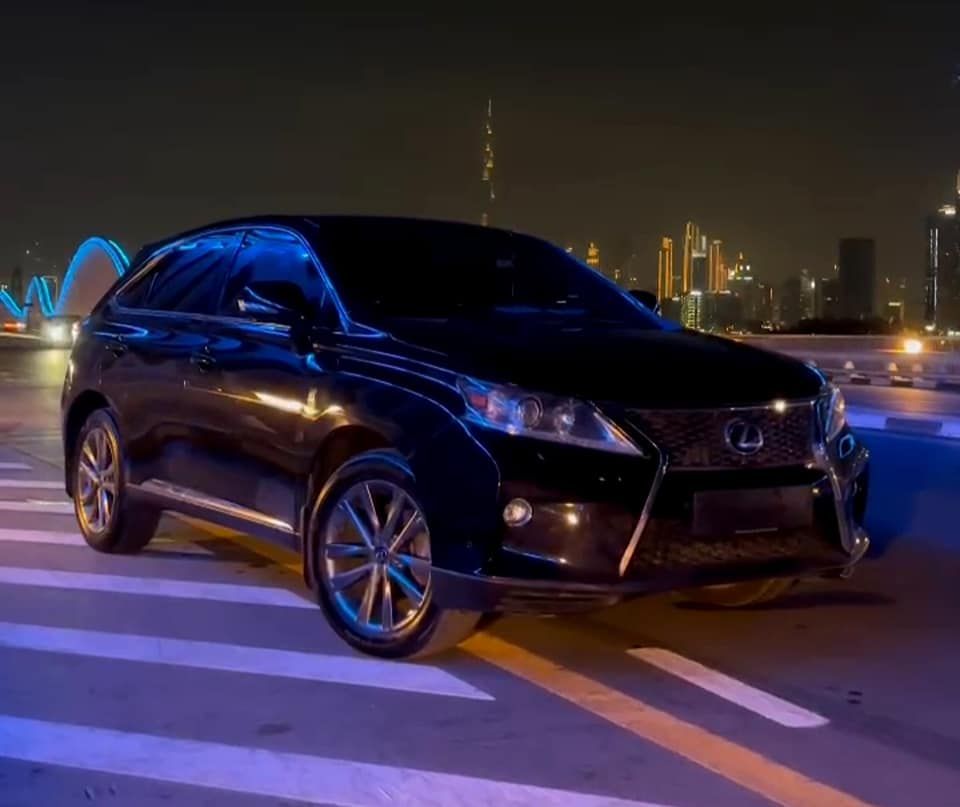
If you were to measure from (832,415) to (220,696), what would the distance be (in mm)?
2560

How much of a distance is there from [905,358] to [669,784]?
95.3 ft

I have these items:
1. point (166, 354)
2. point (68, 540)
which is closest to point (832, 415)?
point (166, 354)

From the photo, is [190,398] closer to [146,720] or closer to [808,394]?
[146,720]

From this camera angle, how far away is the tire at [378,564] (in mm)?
5465

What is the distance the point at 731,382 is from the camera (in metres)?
5.45

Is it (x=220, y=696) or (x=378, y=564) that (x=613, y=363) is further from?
(x=220, y=696)

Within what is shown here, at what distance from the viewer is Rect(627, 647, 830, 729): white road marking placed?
16.2 ft

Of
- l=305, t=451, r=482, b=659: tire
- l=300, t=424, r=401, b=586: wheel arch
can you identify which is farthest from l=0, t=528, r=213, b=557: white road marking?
l=305, t=451, r=482, b=659: tire

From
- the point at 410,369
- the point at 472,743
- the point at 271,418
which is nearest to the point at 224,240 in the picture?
the point at 271,418

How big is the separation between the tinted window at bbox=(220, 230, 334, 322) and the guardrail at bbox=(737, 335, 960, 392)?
16.8m

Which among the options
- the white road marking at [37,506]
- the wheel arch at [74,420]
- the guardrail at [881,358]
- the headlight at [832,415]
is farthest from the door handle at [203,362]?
the guardrail at [881,358]

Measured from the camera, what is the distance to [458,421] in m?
5.21

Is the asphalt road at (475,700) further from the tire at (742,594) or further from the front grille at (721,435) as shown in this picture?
the front grille at (721,435)

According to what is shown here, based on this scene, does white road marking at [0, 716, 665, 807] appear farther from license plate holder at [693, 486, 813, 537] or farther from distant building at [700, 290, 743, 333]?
distant building at [700, 290, 743, 333]
